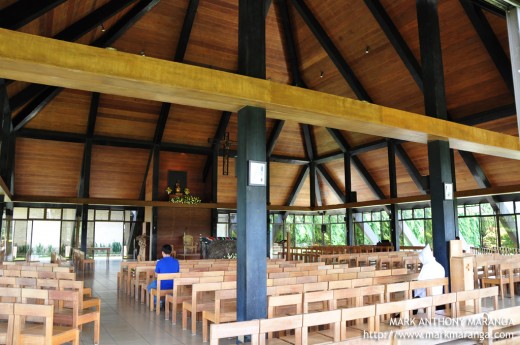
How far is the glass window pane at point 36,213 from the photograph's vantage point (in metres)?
16.6

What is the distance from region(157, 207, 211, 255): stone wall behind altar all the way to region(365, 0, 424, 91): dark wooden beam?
33.8 ft

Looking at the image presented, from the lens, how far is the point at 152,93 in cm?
490

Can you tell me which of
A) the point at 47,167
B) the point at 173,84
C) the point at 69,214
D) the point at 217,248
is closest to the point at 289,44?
the point at 217,248

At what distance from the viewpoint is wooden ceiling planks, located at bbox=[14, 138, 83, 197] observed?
14784 mm

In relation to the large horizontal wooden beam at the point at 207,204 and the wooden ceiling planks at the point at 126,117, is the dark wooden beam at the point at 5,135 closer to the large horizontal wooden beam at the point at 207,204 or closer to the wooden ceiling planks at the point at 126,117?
the large horizontal wooden beam at the point at 207,204

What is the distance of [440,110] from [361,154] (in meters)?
9.69

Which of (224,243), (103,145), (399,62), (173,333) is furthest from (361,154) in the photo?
(173,333)

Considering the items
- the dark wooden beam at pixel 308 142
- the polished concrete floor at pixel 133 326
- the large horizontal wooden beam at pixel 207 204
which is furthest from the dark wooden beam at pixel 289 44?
the polished concrete floor at pixel 133 326

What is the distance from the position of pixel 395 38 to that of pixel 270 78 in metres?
4.64

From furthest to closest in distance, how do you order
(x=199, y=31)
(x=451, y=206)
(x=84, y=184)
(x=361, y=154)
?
1. (x=361, y=154)
2. (x=84, y=184)
3. (x=199, y=31)
4. (x=451, y=206)

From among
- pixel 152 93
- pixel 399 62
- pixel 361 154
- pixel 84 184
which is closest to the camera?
pixel 152 93

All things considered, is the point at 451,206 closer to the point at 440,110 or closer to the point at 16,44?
the point at 440,110

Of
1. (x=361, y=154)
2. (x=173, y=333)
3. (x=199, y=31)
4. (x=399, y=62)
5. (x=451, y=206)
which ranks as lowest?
(x=173, y=333)

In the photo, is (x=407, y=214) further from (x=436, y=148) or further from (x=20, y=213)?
(x=20, y=213)
